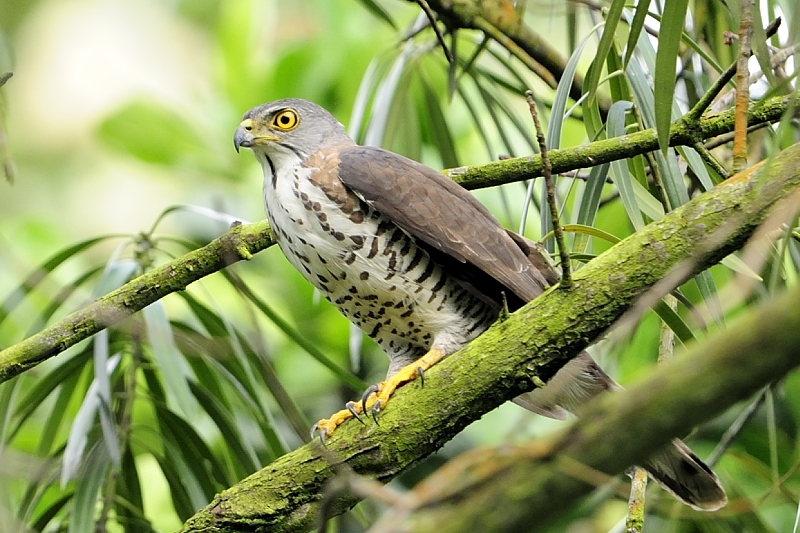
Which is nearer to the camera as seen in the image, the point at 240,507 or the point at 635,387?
the point at 635,387

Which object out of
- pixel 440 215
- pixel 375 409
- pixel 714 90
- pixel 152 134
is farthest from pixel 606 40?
pixel 152 134

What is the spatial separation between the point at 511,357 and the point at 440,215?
28.8 inches

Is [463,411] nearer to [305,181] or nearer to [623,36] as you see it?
[305,181]

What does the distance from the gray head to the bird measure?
0.09 metres

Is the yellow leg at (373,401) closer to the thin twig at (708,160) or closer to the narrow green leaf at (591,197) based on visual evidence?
the narrow green leaf at (591,197)

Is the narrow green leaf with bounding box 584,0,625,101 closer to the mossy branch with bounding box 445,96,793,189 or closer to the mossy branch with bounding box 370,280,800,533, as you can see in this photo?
the mossy branch with bounding box 445,96,793,189

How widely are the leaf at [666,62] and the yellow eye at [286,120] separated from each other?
1437 mm

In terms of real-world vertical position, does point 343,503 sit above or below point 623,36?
below

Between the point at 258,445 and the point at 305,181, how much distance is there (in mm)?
1795

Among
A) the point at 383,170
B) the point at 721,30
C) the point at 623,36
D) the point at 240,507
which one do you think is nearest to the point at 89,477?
the point at 240,507

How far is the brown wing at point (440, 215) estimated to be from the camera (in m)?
2.49

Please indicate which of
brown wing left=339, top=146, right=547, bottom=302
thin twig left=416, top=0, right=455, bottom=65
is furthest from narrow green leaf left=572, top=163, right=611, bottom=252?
thin twig left=416, top=0, right=455, bottom=65

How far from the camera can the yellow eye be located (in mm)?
2908

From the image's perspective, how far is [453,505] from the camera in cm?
92
